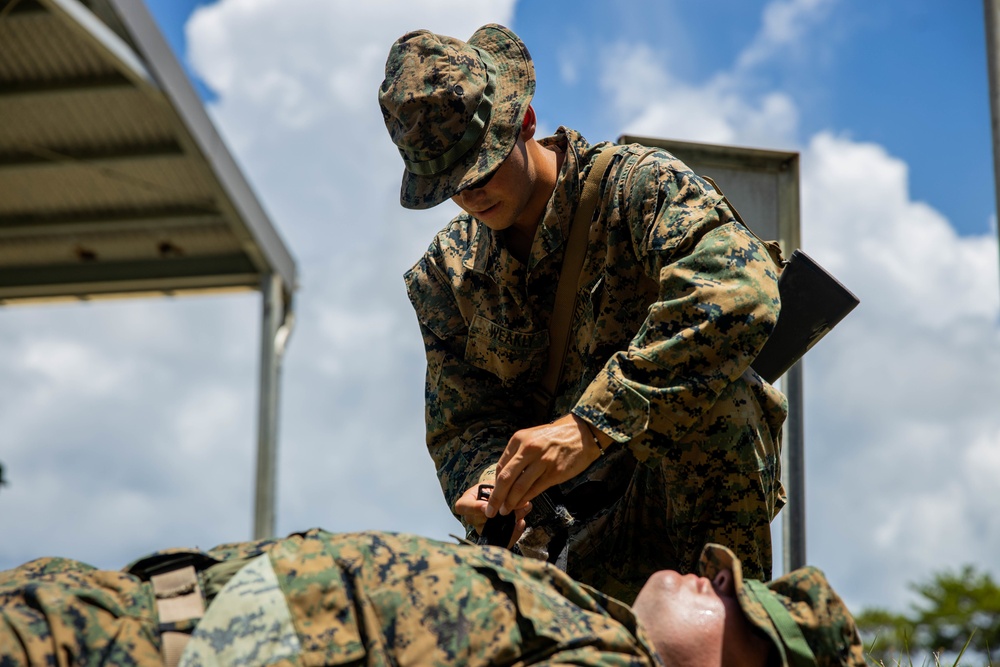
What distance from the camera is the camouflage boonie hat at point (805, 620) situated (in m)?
2.81

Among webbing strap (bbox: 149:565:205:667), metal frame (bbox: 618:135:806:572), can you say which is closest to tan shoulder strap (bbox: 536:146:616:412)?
webbing strap (bbox: 149:565:205:667)

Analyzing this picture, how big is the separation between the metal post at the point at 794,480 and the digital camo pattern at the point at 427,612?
11.5 feet

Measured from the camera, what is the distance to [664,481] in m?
3.98

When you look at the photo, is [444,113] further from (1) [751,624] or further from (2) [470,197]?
(1) [751,624]

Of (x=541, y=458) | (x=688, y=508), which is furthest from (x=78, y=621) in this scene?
(x=688, y=508)

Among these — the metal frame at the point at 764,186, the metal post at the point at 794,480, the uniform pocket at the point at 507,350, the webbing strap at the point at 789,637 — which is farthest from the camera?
the metal frame at the point at 764,186

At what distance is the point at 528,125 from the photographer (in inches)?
166

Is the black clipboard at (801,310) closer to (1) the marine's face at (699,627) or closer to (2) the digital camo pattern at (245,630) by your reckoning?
(1) the marine's face at (699,627)

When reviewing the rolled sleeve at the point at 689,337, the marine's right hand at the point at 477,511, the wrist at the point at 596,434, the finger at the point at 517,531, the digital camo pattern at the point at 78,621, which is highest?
the rolled sleeve at the point at 689,337

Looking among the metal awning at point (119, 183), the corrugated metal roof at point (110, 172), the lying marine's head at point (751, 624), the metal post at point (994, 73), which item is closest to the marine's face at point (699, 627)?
the lying marine's head at point (751, 624)

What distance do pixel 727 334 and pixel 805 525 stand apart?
2.74 meters

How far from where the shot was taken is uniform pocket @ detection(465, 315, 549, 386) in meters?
4.32

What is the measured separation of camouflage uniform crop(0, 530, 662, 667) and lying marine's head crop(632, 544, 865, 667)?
0.55ft

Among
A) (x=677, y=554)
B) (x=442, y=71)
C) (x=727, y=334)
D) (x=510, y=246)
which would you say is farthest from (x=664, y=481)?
(x=442, y=71)
